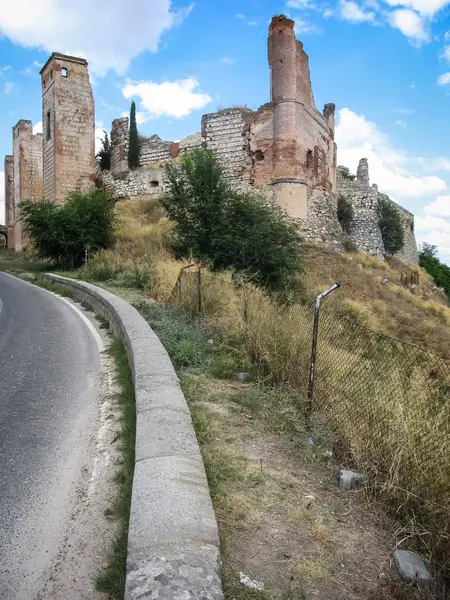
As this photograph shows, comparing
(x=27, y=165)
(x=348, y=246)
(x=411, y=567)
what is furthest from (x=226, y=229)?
(x=27, y=165)

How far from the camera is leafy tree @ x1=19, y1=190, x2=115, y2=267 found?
2345 cm

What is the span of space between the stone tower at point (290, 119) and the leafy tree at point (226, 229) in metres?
4.91

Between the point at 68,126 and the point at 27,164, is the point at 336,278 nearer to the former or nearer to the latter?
the point at 68,126

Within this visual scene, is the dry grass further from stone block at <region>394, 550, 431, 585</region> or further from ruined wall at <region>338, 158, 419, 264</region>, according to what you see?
ruined wall at <region>338, 158, 419, 264</region>

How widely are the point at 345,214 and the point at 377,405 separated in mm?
29014

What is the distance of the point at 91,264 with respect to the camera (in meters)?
21.7

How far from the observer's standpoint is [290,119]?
25297 mm

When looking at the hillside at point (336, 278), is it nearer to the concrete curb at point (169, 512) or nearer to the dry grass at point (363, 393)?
the dry grass at point (363, 393)

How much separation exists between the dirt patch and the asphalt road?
3.67ft

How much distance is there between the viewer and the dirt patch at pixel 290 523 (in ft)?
9.31

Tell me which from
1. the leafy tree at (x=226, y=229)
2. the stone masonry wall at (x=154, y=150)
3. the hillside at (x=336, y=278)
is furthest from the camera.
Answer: the stone masonry wall at (x=154, y=150)

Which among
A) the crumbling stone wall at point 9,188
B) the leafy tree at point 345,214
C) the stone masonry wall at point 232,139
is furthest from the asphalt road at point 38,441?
the crumbling stone wall at point 9,188

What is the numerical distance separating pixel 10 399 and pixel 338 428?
368cm

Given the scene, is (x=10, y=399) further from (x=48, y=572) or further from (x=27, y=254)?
(x=27, y=254)
